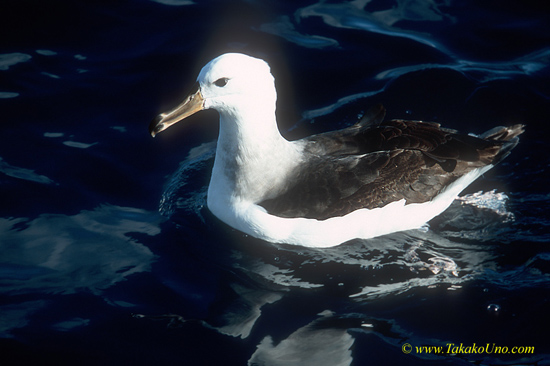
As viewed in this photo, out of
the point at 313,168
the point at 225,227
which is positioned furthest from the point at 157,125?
the point at 313,168

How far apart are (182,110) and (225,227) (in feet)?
4.96

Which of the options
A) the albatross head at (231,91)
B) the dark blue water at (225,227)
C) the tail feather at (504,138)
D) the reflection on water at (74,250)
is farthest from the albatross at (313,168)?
the reflection on water at (74,250)

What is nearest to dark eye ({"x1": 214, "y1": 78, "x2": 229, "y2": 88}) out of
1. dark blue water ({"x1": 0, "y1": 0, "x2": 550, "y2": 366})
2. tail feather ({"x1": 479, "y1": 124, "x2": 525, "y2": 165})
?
dark blue water ({"x1": 0, "y1": 0, "x2": 550, "y2": 366})

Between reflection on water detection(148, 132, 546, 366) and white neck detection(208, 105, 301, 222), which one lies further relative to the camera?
white neck detection(208, 105, 301, 222)

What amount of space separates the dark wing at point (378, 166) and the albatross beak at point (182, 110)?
129 centimetres

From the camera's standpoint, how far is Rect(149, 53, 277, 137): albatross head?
21.1 ft

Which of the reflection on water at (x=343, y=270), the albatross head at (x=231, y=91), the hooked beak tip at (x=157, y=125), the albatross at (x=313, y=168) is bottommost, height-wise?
the reflection on water at (x=343, y=270)

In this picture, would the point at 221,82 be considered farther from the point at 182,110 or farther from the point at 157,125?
the point at 157,125

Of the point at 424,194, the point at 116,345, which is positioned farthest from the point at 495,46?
the point at 116,345

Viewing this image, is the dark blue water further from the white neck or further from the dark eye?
the dark eye

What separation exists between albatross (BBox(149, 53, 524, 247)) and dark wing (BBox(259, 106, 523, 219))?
0.01 meters

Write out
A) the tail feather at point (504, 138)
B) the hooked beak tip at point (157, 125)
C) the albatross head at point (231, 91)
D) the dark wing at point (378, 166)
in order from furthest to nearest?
the tail feather at point (504, 138) → the dark wing at point (378, 166) → the hooked beak tip at point (157, 125) → the albatross head at point (231, 91)

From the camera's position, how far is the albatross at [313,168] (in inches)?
259

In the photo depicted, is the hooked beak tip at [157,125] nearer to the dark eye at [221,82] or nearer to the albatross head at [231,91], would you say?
the albatross head at [231,91]
